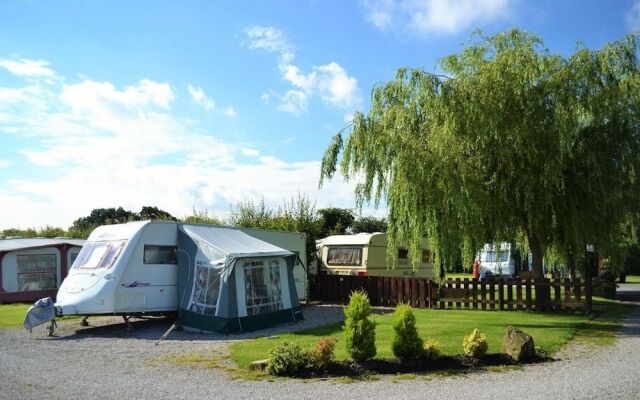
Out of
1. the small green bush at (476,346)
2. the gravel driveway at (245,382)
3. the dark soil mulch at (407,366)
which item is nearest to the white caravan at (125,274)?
the gravel driveway at (245,382)

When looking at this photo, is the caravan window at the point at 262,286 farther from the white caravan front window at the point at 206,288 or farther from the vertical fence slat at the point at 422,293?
the vertical fence slat at the point at 422,293

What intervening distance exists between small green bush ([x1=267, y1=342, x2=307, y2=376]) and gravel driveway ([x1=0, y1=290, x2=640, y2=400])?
Answer: 0.34 m

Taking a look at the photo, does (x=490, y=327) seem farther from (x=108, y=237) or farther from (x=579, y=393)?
(x=108, y=237)

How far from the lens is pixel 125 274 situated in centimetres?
1455

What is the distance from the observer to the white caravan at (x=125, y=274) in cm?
1419

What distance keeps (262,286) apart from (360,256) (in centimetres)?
801

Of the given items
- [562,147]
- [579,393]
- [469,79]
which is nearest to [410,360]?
[579,393]

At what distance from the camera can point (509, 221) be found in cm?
1606

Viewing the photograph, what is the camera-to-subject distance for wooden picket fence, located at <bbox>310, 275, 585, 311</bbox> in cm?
1661

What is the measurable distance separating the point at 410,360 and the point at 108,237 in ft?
31.6

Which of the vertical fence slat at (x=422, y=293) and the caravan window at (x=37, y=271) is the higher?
the caravan window at (x=37, y=271)

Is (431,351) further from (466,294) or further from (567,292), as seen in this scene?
(466,294)

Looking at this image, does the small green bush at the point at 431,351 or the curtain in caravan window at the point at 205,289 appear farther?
the curtain in caravan window at the point at 205,289

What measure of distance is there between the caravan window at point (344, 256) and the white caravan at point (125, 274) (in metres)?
8.78
